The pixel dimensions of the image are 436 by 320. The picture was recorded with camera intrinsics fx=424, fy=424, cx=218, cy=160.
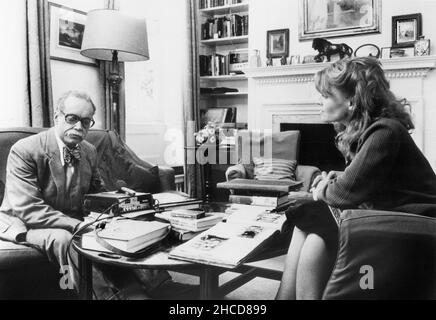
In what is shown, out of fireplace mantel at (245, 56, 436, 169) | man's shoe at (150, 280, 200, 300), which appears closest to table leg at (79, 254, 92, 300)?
man's shoe at (150, 280, 200, 300)

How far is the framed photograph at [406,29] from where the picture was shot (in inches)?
130

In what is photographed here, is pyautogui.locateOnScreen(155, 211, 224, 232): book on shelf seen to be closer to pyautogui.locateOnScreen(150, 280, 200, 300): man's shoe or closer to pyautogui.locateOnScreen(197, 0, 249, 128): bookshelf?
pyautogui.locateOnScreen(150, 280, 200, 300): man's shoe

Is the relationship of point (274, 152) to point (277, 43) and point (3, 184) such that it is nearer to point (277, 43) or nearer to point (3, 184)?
point (277, 43)

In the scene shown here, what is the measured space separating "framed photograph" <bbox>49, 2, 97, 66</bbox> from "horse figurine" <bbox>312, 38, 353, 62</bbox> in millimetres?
1880

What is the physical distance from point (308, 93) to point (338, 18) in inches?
26.5

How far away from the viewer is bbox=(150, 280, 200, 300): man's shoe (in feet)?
5.33

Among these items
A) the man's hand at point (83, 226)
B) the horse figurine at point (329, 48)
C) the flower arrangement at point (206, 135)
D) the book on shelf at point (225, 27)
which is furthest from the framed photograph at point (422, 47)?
the man's hand at point (83, 226)

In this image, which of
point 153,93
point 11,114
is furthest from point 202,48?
point 11,114

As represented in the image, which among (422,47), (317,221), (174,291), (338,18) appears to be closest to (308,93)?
(338,18)

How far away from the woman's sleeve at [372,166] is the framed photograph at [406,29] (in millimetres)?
2615

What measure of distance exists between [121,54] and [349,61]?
75.1 inches

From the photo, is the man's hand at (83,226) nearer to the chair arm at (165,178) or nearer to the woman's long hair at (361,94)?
the woman's long hair at (361,94)
